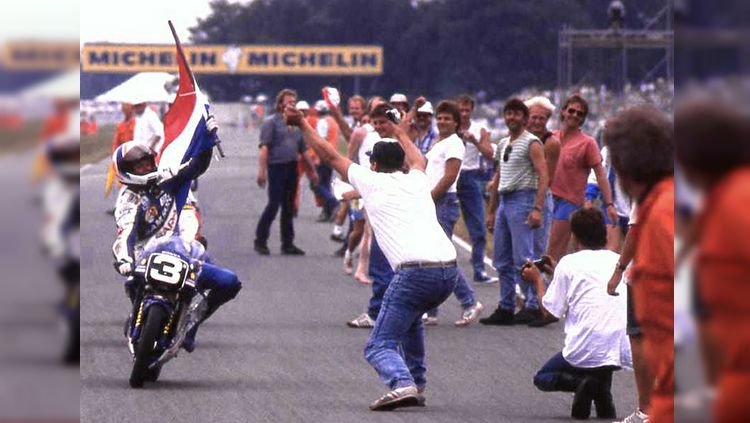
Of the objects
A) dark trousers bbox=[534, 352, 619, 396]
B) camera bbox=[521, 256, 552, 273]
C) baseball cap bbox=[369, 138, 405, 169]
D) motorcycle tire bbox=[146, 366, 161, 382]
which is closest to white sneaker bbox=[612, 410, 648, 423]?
dark trousers bbox=[534, 352, 619, 396]

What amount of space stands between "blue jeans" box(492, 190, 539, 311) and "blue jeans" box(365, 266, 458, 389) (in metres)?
3.54

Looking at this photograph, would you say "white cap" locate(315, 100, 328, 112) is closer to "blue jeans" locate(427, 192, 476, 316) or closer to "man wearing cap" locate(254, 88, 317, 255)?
"man wearing cap" locate(254, 88, 317, 255)

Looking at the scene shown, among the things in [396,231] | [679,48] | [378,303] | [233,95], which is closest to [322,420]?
[396,231]

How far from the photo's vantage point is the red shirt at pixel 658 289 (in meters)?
4.10

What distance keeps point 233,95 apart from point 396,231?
3.47ft

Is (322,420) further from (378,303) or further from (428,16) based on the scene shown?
(428,16)

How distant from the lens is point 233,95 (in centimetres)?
879

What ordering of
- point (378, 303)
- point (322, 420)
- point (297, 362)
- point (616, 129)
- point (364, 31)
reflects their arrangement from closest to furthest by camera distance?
point (616, 129) → point (322, 420) → point (297, 362) → point (378, 303) → point (364, 31)

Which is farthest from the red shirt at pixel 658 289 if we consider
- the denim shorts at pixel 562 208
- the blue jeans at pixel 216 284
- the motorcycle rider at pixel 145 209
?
the denim shorts at pixel 562 208

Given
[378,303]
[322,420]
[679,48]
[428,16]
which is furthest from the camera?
[428,16]

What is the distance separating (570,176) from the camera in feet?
39.5

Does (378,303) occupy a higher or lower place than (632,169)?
lower

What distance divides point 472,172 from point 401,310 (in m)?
5.74

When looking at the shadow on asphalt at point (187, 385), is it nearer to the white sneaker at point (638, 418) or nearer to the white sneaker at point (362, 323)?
the white sneaker at point (638, 418)
